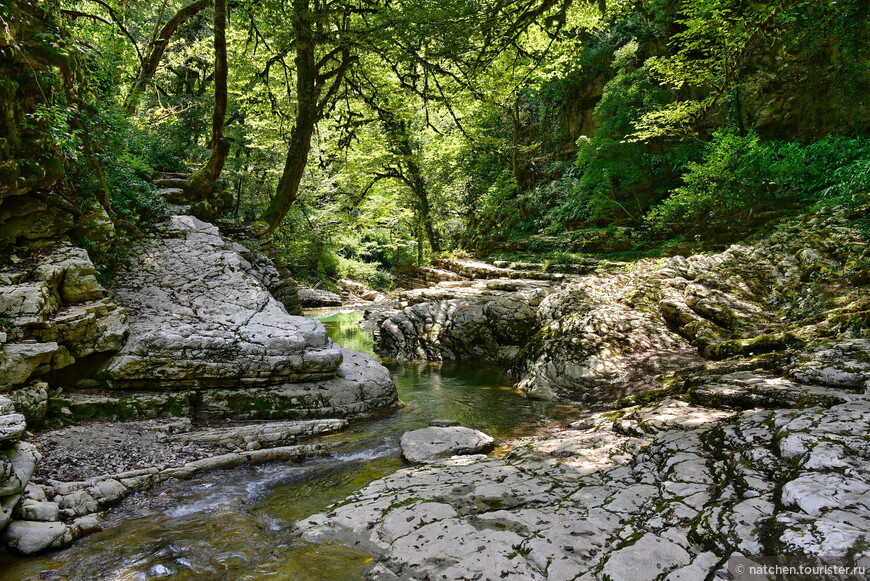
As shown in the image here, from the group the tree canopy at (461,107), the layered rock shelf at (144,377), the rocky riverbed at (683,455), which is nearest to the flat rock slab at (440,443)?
the rocky riverbed at (683,455)

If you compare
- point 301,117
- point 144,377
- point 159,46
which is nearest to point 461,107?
point 301,117

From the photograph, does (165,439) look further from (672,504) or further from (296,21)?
(296,21)

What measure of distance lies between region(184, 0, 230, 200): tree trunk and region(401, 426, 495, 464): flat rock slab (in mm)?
7396

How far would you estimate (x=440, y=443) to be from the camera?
17.3 feet

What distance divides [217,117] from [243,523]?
314 inches

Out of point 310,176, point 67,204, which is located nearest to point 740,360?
point 67,204

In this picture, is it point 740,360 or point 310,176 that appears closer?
point 740,360

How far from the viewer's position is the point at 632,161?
14.5 m

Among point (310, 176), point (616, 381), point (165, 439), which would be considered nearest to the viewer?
point (165, 439)

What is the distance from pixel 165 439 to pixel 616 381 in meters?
6.57

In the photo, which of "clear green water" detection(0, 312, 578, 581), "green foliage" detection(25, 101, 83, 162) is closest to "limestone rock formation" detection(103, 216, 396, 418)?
"clear green water" detection(0, 312, 578, 581)

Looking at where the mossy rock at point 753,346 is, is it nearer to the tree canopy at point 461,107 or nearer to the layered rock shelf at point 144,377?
the tree canopy at point 461,107

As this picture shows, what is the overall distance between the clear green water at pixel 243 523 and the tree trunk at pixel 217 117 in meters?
6.85

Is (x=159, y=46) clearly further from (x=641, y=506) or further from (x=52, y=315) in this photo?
(x=641, y=506)
